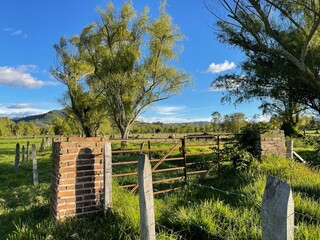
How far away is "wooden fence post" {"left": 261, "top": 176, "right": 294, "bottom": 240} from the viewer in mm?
1712

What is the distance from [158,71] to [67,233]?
992 inches

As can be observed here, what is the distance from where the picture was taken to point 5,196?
8.59 metres

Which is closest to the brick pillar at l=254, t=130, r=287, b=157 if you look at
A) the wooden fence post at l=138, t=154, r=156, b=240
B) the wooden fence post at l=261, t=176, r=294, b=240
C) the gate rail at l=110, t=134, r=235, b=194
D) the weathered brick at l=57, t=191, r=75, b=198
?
the gate rail at l=110, t=134, r=235, b=194

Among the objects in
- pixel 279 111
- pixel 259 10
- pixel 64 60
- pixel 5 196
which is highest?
pixel 64 60

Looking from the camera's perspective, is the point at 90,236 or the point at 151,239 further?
the point at 90,236

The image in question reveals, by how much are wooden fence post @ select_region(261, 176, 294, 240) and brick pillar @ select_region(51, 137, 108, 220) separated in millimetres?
3377

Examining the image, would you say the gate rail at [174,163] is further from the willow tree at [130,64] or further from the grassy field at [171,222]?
the willow tree at [130,64]

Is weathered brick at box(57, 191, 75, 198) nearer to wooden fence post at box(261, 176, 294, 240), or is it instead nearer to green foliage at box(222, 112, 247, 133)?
wooden fence post at box(261, 176, 294, 240)

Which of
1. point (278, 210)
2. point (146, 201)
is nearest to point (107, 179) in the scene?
point (146, 201)

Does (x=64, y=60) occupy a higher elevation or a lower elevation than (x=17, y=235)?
higher

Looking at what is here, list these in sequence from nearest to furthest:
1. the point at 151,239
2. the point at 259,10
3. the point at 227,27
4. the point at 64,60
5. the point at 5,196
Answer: the point at 151,239, the point at 5,196, the point at 259,10, the point at 227,27, the point at 64,60

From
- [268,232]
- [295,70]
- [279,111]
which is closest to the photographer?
[268,232]

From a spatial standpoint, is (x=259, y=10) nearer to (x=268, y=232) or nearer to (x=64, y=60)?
(x=268, y=232)

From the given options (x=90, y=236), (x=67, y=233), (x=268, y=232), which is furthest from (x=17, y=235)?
(x=268, y=232)
